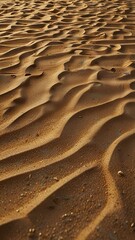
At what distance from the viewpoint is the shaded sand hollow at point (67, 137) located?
1712 mm

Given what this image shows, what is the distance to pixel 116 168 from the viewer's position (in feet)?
6.63

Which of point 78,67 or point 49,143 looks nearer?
point 49,143

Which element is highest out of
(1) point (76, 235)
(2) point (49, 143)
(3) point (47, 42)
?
(3) point (47, 42)

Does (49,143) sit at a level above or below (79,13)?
below

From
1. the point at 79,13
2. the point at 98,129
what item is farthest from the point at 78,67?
the point at 79,13

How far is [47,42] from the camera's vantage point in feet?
13.4

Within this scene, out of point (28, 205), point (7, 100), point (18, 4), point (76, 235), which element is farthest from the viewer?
point (18, 4)

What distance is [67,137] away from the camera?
7.48ft

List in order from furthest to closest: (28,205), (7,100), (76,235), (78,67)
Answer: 1. (78,67)
2. (7,100)
3. (28,205)
4. (76,235)

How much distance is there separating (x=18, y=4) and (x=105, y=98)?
4.23 metres

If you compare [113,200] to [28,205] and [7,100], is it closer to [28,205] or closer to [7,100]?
[28,205]

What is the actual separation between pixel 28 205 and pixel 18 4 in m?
5.29

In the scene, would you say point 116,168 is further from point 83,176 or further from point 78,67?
point 78,67

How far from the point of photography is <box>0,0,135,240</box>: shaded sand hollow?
5.62 ft
